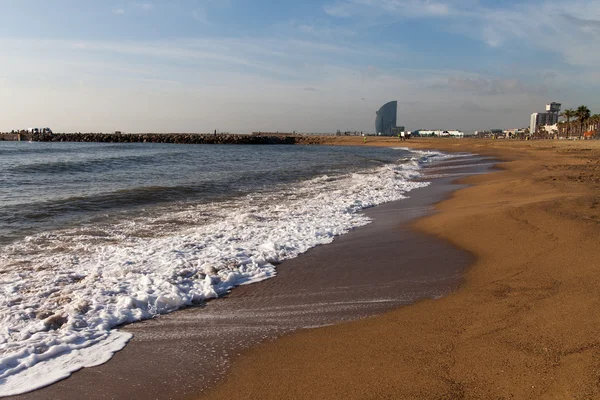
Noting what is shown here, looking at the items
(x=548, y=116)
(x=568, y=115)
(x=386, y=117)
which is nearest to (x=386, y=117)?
(x=386, y=117)

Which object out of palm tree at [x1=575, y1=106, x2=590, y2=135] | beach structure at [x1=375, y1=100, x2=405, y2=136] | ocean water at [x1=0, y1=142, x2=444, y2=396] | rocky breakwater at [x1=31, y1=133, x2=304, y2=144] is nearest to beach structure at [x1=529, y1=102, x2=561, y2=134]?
beach structure at [x1=375, y1=100, x2=405, y2=136]

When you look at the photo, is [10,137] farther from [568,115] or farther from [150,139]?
[568,115]

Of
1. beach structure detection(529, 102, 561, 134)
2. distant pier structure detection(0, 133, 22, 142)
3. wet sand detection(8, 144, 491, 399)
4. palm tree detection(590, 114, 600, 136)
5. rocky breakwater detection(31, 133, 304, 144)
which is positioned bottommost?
wet sand detection(8, 144, 491, 399)

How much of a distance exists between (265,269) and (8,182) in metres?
16.0

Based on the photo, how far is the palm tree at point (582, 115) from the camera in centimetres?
7181

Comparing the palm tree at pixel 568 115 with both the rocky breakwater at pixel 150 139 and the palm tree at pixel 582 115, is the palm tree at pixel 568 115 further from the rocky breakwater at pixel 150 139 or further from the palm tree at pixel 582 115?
the rocky breakwater at pixel 150 139

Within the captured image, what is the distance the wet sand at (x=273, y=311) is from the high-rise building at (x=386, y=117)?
549 feet

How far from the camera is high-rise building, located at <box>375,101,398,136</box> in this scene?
168 meters

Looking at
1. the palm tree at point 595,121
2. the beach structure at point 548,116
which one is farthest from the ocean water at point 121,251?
the beach structure at point 548,116

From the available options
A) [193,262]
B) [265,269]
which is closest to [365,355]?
[265,269]

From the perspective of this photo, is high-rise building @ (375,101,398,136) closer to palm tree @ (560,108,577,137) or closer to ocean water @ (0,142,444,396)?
palm tree @ (560,108,577,137)

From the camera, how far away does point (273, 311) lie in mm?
4438

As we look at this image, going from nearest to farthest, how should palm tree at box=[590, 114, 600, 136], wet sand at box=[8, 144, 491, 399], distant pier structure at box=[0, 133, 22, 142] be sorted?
wet sand at box=[8, 144, 491, 399]
palm tree at box=[590, 114, 600, 136]
distant pier structure at box=[0, 133, 22, 142]

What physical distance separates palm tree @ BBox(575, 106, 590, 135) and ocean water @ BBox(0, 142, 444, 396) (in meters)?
76.2
